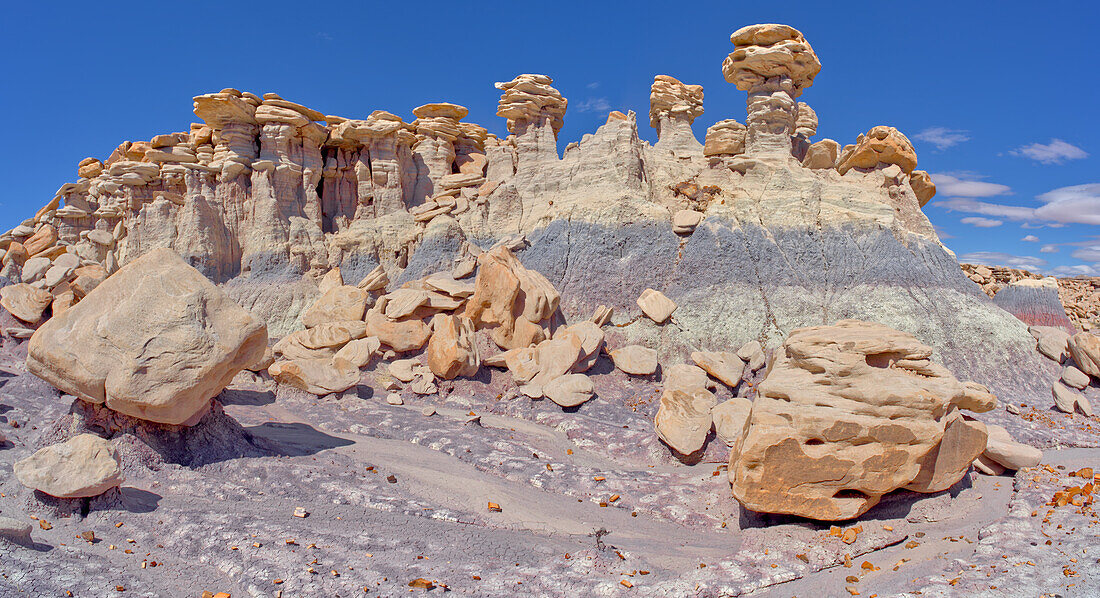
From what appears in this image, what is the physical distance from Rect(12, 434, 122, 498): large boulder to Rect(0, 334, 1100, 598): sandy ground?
31 cm

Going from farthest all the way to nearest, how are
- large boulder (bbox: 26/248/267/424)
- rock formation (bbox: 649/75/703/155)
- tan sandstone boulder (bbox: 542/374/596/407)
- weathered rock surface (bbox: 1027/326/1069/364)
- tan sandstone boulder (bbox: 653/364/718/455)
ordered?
rock formation (bbox: 649/75/703/155) < weathered rock surface (bbox: 1027/326/1069/364) < tan sandstone boulder (bbox: 542/374/596/407) < tan sandstone boulder (bbox: 653/364/718/455) < large boulder (bbox: 26/248/267/424)

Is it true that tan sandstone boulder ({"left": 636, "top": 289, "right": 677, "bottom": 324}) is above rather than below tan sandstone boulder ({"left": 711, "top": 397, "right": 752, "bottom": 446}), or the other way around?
above

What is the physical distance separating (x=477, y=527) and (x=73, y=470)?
424 centimetres

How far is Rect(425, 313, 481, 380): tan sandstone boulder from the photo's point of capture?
488 inches

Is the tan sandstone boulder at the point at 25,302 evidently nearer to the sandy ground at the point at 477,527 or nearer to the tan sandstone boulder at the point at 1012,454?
the sandy ground at the point at 477,527

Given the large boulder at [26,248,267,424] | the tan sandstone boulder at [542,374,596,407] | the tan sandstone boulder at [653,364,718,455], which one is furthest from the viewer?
the tan sandstone boulder at [542,374,596,407]

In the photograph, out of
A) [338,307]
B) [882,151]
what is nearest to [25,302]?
[338,307]

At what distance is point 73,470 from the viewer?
6125mm

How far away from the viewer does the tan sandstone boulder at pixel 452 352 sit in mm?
12391

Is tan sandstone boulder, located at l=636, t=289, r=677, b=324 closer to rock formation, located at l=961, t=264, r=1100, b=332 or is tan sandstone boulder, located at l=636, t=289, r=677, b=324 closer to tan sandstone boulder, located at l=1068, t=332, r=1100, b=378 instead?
tan sandstone boulder, located at l=1068, t=332, r=1100, b=378

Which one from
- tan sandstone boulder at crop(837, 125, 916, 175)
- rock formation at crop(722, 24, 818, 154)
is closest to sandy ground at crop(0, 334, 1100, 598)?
tan sandstone boulder at crop(837, 125, 916, 175)

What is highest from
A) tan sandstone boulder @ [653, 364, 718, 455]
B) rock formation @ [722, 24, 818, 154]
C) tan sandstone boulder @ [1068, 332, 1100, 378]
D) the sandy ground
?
rock formation @ [722, 24, 818, 154]

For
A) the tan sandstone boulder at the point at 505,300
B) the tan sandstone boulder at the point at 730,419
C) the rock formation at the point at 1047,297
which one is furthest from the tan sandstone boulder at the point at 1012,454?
the rock formation at the point at 1047,297

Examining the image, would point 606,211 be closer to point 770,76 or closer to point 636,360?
point 636,360
